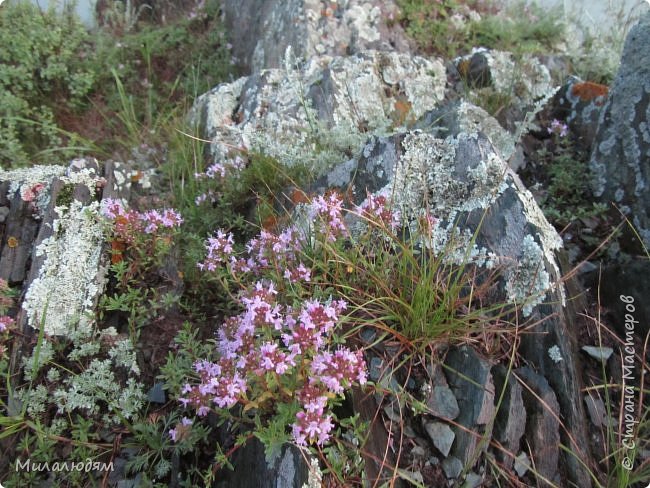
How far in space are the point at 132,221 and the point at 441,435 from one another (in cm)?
254

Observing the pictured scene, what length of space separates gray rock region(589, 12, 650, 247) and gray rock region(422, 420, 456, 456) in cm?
235

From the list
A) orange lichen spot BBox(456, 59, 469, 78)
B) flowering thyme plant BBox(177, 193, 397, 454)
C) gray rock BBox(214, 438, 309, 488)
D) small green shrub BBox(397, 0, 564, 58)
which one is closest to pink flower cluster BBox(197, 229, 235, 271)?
flowering thyme plant BBox(177, 193, 397, 454)

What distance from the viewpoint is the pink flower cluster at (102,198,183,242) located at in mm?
3465

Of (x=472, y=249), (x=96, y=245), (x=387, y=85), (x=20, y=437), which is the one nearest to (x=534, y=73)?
(x=387, y=85)

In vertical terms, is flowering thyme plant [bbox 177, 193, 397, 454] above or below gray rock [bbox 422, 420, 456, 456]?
above

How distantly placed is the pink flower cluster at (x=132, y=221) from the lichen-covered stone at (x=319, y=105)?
1.27 meters

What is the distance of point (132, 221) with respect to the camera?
11.5ft

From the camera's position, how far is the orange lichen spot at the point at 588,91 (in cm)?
477

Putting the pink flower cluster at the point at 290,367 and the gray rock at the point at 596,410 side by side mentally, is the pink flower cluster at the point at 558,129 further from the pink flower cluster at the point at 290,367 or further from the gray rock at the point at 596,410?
the pink flower cluster at the point at 290,367

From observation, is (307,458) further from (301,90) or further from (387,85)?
(387,85)

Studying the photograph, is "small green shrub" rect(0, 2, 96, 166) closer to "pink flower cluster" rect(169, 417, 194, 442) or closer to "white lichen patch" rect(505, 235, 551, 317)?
"pink flower cluster" rect(169, 417, 194, 442)

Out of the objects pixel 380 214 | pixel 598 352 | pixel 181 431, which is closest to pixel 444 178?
pixel 380 214

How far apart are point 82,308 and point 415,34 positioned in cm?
616

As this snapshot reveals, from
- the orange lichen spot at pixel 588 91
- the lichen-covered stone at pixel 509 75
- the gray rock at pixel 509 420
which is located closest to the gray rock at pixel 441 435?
the gray rock at pixel 509 420
